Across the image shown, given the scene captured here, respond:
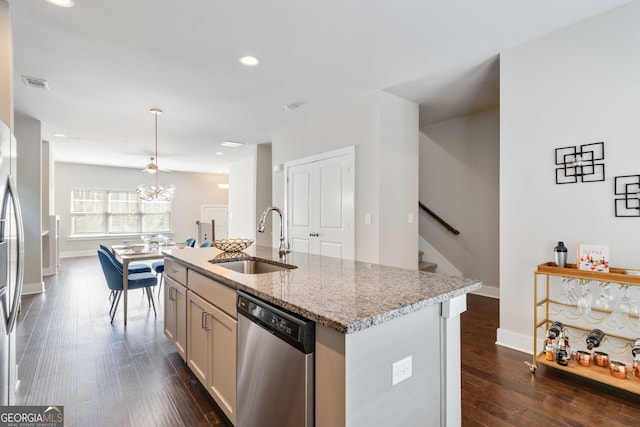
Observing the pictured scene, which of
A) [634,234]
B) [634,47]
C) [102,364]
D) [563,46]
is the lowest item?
[102,364]

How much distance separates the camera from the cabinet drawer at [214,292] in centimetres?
165

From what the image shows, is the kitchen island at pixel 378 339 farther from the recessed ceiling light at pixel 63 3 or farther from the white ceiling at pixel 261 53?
the recessed ceiling light at pixel 63 3

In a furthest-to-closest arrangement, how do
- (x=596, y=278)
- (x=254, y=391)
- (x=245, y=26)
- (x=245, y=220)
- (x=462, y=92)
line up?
(x=245, y=220) → (x=462, y=92) → (x=245, y=26) → (x=596, y=278) → (x=254, y=391)

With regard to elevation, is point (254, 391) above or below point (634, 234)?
below

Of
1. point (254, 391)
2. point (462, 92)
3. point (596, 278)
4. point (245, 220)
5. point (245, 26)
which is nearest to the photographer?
point (254, 391)

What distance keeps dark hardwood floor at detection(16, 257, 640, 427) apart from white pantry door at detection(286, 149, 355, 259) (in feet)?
5.81

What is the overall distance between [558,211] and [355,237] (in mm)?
2082

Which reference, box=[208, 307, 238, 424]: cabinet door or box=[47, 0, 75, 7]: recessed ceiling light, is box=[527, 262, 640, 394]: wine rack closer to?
box=[208, 307, 238, 424]: cabinet door

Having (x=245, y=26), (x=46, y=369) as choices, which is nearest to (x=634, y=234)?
(x=245, y=26)

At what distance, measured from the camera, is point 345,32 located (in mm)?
2508

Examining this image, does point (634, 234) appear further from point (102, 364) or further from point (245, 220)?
point (245, 220)

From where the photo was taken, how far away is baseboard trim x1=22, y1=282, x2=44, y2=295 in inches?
186

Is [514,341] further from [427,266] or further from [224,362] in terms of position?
[224,362]

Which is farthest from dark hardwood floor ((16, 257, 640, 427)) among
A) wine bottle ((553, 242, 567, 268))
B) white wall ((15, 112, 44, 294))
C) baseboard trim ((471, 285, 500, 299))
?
white wall ((15, 112, 44, 294))
